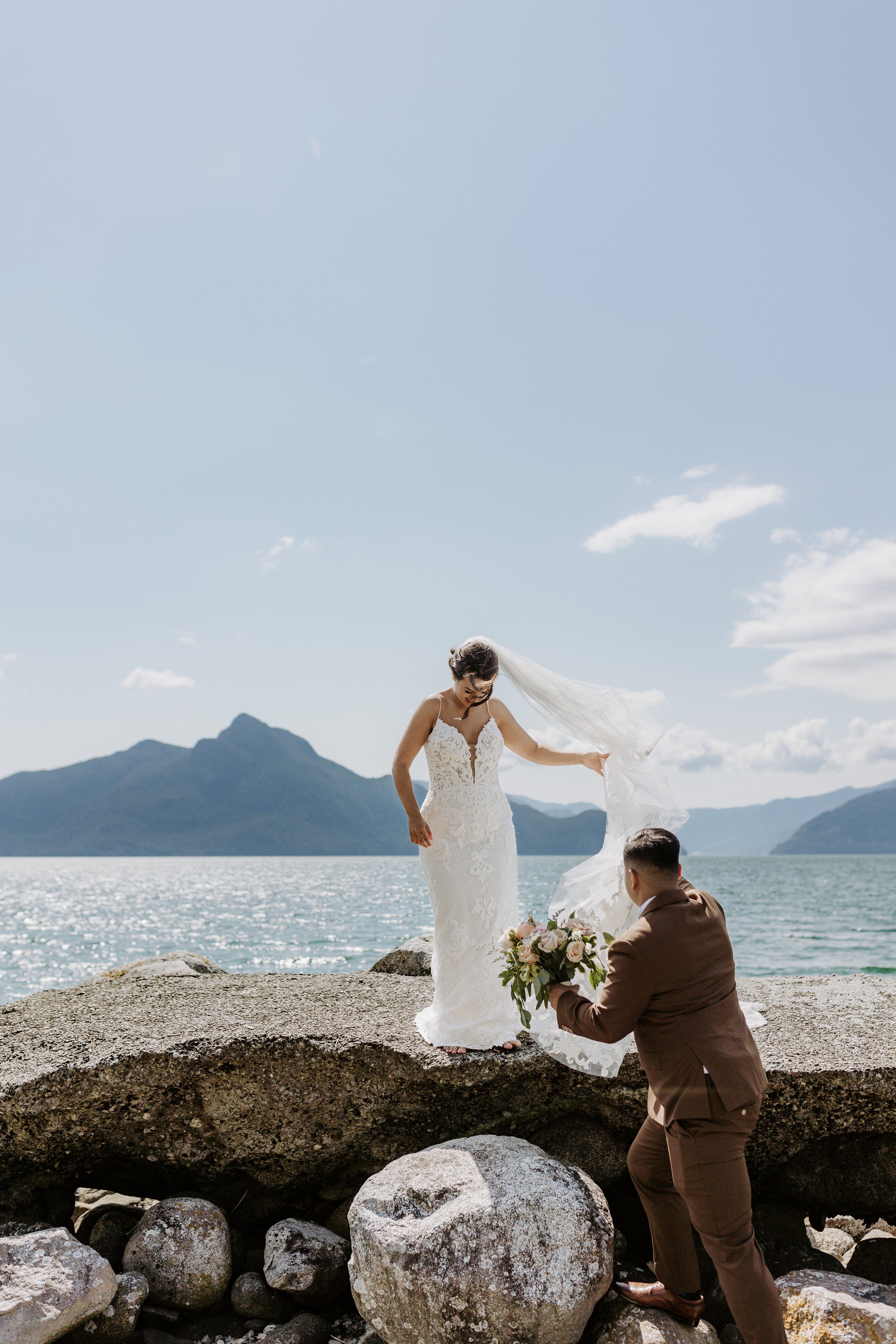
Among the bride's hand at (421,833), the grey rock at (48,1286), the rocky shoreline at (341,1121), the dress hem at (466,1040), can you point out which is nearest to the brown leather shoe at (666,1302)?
the rocky shoreline at (341,1121)

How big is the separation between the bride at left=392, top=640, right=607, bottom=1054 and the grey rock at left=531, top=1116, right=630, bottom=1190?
72 cm

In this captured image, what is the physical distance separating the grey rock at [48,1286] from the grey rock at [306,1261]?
0.90m

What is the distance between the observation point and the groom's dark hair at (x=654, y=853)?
13.0 ft

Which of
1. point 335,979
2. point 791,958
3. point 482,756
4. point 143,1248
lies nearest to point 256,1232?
point 143,1248

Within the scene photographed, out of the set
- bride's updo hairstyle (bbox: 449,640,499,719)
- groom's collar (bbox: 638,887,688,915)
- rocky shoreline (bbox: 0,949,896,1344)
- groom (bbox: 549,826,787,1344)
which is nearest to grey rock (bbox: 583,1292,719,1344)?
groom (bbox: 549,826,787,1344)

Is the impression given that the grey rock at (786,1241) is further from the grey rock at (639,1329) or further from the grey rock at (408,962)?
the grey rock at (408,962)

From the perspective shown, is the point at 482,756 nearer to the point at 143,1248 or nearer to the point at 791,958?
the point at 143,1248

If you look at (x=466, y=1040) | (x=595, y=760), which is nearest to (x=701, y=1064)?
(x=466, y=1040)

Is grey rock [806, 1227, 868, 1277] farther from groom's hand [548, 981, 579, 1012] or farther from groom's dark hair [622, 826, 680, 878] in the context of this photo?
groom's dark hair [622, 826, 680, 878]

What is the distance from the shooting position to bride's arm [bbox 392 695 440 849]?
20.7ft

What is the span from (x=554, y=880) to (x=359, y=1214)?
71.3 metres

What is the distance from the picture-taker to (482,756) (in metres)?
6.45

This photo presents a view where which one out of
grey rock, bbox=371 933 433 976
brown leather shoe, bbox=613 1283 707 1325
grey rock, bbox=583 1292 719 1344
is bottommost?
grey rock, bbox=583 1292 719 1344

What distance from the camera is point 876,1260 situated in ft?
17.2
